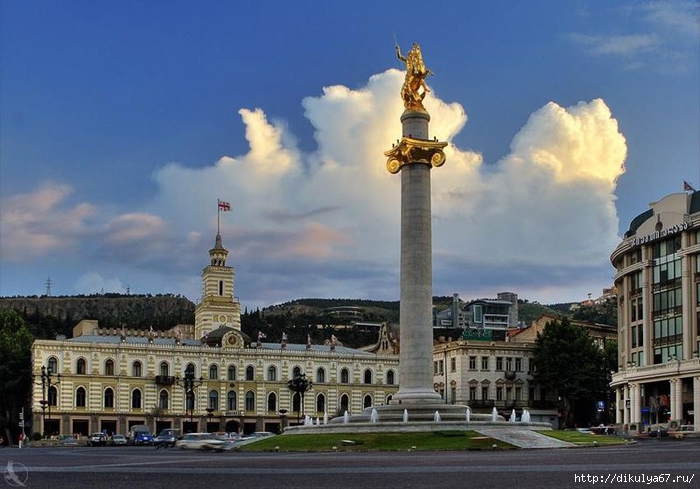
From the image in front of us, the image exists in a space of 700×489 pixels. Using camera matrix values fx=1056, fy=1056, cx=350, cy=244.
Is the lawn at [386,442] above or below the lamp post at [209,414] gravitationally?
above

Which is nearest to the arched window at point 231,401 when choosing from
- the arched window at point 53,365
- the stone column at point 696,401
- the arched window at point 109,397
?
the arched window at point 109,397

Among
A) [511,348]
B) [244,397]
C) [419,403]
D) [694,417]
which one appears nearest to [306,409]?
[244,397]

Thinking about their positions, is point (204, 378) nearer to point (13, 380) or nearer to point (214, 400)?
point (214, 400)

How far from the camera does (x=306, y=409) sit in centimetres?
12656

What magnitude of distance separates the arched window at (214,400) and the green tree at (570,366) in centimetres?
3753

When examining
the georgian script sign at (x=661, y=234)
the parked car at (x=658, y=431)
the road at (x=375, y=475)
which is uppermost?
the georgian script sign at (x=661, y=234)

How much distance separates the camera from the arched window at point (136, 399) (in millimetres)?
118250

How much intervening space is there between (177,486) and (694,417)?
7066 centimetres

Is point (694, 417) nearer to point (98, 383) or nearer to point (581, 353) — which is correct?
point (581, 353)

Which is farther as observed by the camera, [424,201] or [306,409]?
[306,409]

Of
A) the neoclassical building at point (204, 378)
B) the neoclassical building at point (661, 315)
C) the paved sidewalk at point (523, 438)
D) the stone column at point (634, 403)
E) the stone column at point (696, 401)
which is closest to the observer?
the paved sidewalk at point (523, 438)

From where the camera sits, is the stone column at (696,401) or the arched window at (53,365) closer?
the stone column at (696,401)

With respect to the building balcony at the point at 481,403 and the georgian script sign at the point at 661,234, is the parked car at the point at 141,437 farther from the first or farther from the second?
the georgian script sign at the point at 661,234

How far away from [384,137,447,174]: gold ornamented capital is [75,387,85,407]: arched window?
195 feet
